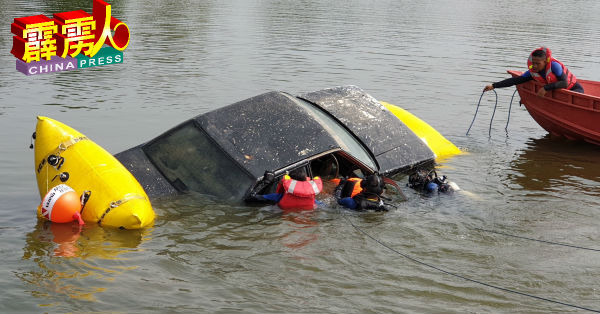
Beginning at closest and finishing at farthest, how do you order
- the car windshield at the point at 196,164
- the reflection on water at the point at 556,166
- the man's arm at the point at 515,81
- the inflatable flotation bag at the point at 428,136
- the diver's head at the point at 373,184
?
1. the diver's head at the point at 373,184
2. the car windshield at the point at 196,164
3. the reflection on water at the point at 556,166
4. the inflatable flotation bag at the point at 428,136
5. the man's arm at the point at 515,81

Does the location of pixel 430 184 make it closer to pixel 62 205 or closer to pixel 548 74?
pixel 548 74

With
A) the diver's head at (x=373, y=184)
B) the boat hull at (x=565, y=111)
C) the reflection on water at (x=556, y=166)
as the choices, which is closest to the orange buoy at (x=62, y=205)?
the diver's head at (x=373, y=184)

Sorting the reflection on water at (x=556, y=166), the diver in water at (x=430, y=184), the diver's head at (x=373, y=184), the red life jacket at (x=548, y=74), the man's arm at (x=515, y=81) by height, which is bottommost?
the reflection on water at (x=556, y=166)

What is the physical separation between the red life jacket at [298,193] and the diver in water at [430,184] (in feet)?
5.88

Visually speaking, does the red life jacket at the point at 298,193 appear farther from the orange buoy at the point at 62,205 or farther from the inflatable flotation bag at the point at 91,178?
the orange buoy at the point at 62,205

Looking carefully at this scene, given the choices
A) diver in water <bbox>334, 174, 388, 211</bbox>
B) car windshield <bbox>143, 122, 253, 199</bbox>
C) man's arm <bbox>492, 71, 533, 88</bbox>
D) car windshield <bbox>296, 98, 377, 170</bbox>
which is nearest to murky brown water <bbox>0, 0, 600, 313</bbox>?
diver in water <bbox>334, 174, 388, 211</bbox>

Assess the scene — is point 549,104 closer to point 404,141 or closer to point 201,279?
point 404,141

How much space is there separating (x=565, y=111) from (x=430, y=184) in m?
4.94

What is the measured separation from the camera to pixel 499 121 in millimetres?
15570

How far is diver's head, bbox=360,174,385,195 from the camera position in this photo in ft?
28.6

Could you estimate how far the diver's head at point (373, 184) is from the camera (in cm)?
870

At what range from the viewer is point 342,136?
32.6 feet

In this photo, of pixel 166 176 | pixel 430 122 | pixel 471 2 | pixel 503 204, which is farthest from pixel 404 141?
pixel 471 2

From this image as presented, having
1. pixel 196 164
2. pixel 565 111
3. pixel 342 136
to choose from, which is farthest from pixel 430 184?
pixel 565 111
